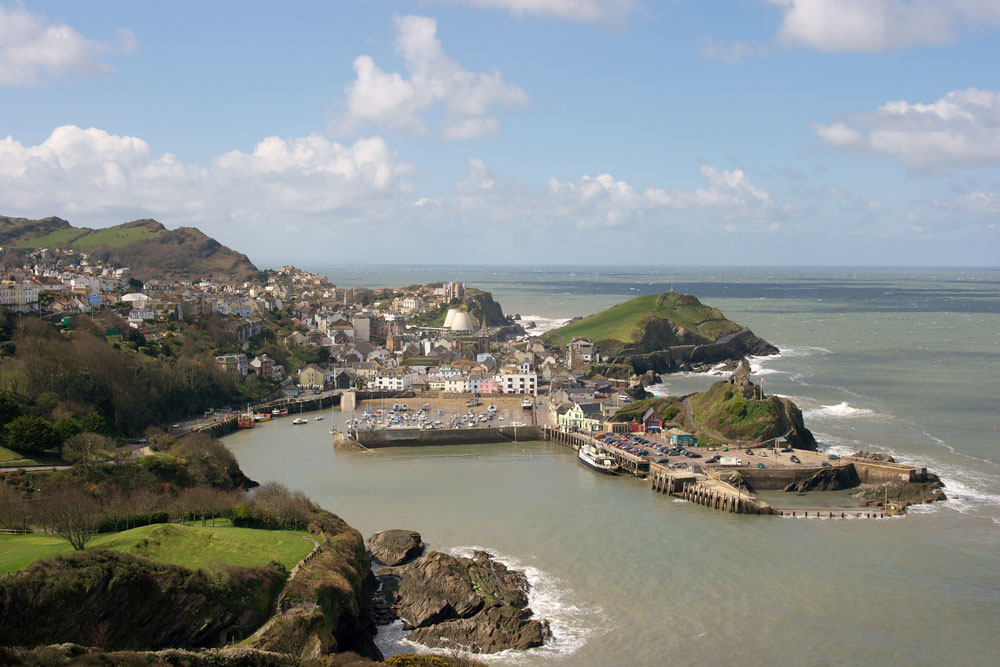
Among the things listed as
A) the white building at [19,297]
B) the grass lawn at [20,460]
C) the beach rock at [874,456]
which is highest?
the white building at [19,297]

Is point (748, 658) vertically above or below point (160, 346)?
below

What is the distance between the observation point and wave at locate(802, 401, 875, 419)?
40.9 meters

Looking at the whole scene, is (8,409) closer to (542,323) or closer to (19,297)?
(19,297)

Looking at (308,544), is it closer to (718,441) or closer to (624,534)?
(624,534)

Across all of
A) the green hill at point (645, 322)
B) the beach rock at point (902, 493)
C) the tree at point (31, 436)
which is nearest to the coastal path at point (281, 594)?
the tree at point (31, 436)

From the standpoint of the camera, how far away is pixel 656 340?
67312mm

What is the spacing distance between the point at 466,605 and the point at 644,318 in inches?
2091

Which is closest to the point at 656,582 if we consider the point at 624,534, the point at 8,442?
the point at 624,534

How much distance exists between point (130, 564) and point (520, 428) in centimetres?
2475

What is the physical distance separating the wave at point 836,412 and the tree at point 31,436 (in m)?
32.8

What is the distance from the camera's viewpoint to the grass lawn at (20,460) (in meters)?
26.7

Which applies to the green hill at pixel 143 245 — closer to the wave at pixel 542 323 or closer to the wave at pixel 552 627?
the wave at pixel 542 323

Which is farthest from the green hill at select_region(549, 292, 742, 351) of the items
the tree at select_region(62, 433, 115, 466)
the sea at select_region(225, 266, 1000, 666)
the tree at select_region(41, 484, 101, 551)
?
the tree at select_region(41, 484, 101, 551)

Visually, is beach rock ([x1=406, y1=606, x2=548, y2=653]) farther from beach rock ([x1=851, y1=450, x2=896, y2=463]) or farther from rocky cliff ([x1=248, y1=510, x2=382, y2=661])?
beach rock ([x1=851, y1=450, x2=896, y2=463])
